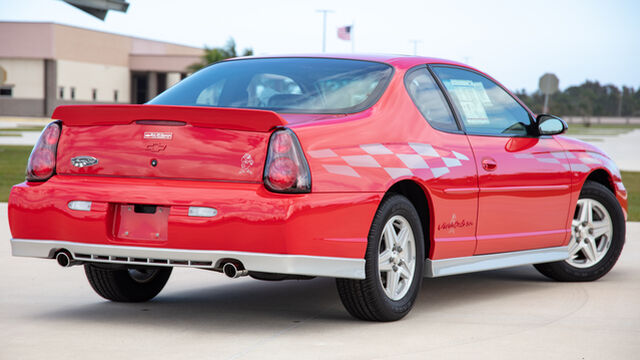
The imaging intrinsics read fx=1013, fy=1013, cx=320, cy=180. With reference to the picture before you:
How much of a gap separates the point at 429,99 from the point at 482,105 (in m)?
0.65

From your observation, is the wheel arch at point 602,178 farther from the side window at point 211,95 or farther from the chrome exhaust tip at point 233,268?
the chrome exhaust tip at point 233,268

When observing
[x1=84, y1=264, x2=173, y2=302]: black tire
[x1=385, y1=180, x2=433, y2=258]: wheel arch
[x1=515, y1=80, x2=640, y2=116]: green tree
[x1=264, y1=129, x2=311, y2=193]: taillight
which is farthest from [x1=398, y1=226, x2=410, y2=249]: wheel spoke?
[x1=515, y1=80, x2=640, y2=116]: green tree

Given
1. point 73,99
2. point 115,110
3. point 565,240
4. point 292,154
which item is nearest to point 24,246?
point 115,110

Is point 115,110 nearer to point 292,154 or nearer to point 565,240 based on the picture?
point 292,154

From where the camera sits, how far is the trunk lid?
4969 mm

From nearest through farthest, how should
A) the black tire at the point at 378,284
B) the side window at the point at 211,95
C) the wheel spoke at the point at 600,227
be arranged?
the black tire at the point at 378,284
the side window at the point at 211,95
the wheel spoke at the point at 600,227

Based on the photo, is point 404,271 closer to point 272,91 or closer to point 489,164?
point 489,164

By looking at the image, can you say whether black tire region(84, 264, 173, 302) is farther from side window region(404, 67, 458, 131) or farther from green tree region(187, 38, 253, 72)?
green tree region(187, 38, 253, 72)

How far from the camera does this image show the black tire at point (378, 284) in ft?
17.2

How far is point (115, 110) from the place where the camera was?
524 centimetres

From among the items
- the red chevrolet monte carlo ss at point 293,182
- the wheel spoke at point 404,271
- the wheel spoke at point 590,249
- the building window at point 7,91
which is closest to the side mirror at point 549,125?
the red chevrolet monte carlo ss at point 293,182

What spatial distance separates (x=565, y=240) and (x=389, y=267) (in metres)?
2.14

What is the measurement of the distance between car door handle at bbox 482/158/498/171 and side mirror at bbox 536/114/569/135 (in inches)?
27.4

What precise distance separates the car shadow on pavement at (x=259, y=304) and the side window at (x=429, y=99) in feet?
3.70
